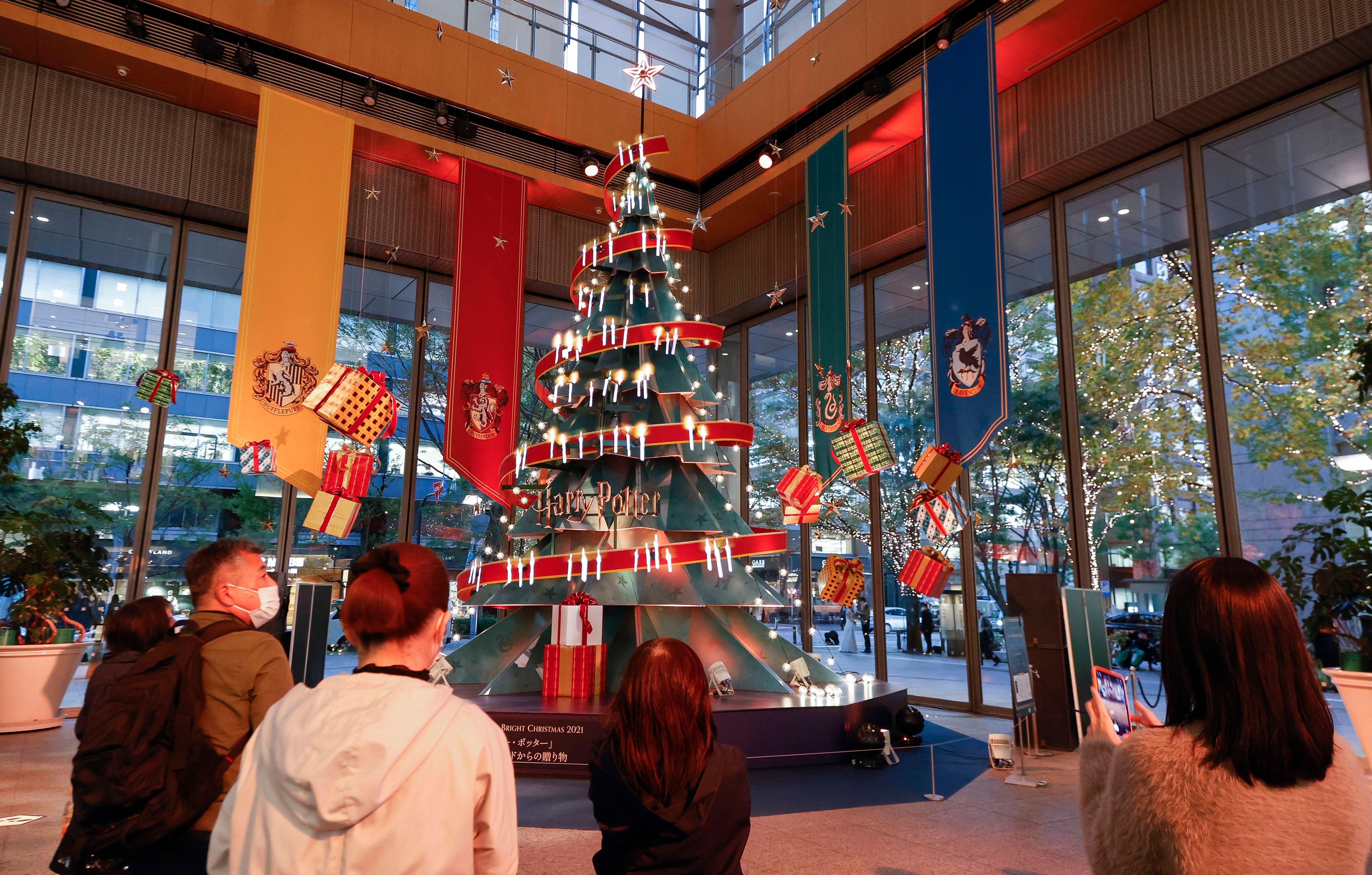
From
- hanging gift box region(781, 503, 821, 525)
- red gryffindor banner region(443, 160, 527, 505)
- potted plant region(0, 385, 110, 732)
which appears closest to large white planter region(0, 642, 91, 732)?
potted plant region(0, 385, 110, 732)

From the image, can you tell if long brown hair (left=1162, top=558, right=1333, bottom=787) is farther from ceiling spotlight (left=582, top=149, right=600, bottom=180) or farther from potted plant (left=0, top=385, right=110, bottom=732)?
ceiling spotlight (left=582, top=149, right=600, bottom=180)

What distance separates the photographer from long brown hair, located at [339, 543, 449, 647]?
1479 mm

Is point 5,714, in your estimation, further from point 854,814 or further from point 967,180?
point 967,180

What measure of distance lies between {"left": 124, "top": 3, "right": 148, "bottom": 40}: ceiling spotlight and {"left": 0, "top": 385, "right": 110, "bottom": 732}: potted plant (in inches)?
142

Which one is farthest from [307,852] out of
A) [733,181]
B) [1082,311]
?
[733,181]

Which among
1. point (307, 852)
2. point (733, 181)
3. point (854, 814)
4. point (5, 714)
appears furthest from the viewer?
point (733, 181)

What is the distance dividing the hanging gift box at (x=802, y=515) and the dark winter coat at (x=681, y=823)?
5.71 metres

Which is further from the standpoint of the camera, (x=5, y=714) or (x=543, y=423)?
(x=543, y=423)

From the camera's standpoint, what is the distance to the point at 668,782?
5.84ft

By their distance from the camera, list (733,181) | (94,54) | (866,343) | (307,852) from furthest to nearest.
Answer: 1. (733,181)
2. (866,343)
3. (94,54)
4. (307,852)


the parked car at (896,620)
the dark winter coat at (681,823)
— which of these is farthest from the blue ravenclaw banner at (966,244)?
the dark winter coat at (681,823)

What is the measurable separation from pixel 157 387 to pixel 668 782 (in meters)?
8.22

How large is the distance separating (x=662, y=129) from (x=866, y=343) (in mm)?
3937

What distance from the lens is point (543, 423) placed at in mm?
7188
